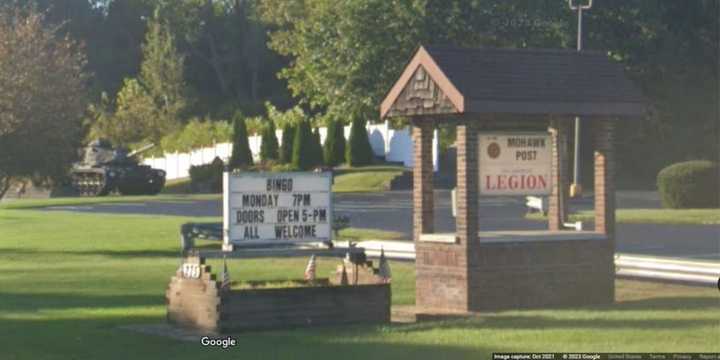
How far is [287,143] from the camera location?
221 feet

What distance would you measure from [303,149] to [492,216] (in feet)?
86.8

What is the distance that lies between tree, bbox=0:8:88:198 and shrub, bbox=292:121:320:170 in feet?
103

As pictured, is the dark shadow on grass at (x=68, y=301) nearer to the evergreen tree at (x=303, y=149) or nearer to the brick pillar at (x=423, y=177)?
the brick pillar at (x=423, y=177)

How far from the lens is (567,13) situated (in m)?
56.1

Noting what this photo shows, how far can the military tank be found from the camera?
6388 cm

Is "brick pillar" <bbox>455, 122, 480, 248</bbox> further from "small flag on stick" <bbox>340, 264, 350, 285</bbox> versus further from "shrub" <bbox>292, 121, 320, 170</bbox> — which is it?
"shrub" <bbox>292, 121, 320, 170</bbox>

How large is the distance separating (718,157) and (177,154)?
30324 mm

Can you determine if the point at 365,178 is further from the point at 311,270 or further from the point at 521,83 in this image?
the point at 311,270

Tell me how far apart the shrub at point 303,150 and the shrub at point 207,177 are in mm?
3793

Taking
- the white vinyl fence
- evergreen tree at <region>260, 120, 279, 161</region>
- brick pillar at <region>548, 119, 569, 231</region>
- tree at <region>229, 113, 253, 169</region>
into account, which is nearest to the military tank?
tree at <region>229, 113, 253, 169</region>

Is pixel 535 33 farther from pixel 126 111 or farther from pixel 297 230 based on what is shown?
pixel 297 230

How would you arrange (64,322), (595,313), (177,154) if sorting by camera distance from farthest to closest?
(177,154), (64,322), (595,313)

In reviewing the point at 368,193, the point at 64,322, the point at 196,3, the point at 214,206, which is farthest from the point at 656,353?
the point at 196,3

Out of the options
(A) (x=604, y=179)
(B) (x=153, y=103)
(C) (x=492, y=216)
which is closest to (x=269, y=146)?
(B) (x=153, y=103)
